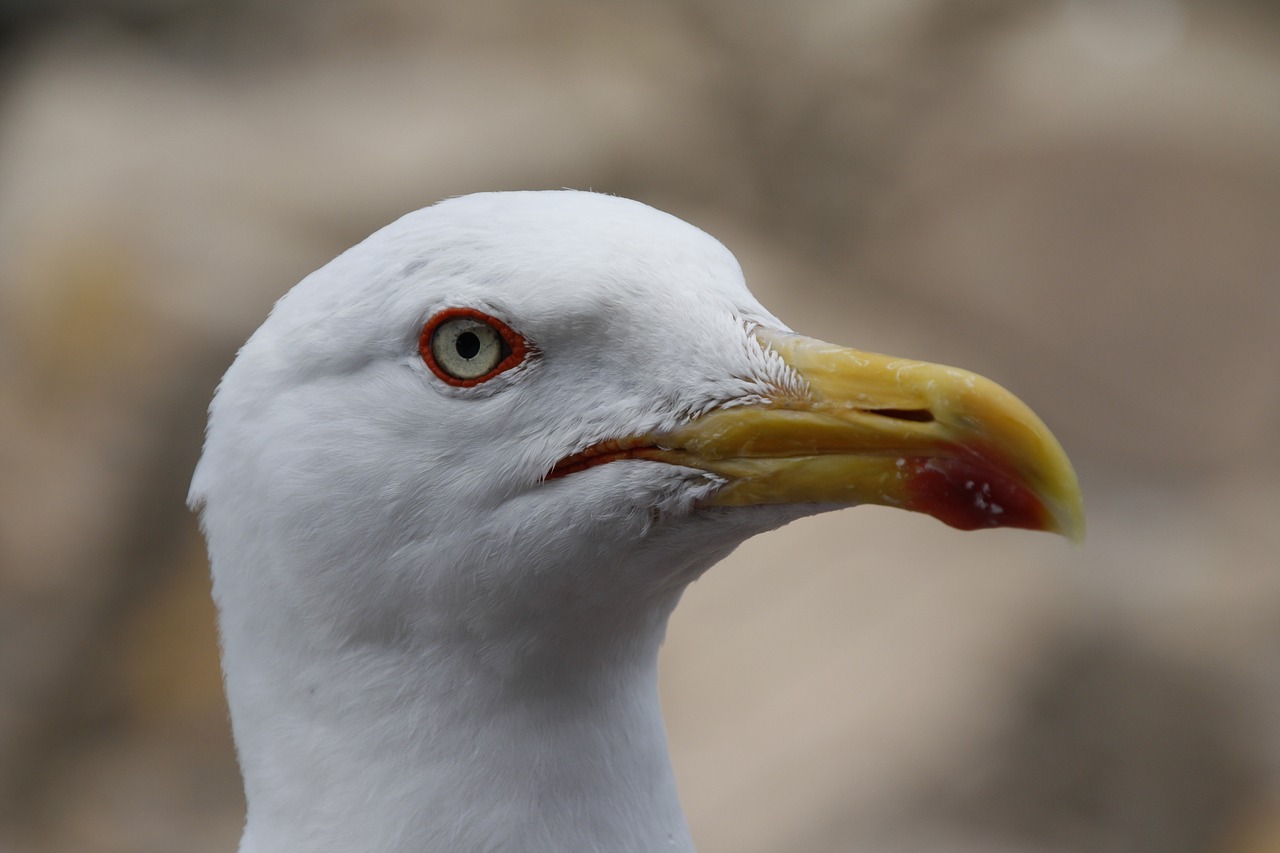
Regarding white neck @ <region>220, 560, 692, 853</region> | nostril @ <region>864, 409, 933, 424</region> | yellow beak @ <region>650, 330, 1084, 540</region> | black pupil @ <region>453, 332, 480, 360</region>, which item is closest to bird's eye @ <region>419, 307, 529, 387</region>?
black pupil @ <region>453, 332, 480, 360</region>

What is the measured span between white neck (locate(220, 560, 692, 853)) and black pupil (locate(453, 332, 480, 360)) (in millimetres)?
463

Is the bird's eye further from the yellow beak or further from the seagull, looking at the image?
the yellow beak

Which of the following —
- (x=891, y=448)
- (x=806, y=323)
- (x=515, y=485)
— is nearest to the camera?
(x=891, y=448)

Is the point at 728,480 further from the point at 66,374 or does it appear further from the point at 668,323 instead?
the point at 66,374

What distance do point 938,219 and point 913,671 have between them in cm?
363

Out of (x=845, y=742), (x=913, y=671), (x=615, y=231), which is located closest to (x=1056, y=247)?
(x=913, y=671)

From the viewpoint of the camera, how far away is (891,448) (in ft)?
6.43

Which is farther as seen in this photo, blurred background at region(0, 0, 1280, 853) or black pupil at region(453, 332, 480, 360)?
blurred background at region(0, 0, 1280, 853)

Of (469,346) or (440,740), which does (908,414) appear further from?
(440,740)

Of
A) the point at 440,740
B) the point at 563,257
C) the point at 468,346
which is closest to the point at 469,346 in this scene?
the point at 468,346

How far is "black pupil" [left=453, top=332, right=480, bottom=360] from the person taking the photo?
6.83ft

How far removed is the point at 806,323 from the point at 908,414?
550 cm

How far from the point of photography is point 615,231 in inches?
83.0

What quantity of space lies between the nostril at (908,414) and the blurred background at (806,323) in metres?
3.57
